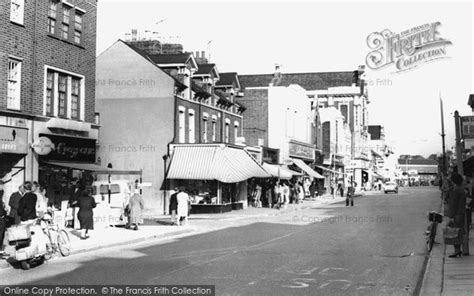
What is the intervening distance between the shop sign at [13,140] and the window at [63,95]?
2.18m

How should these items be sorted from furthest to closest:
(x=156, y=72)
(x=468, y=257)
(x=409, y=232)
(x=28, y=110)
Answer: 1. (x=156, y=72)
2. (x=28, y=110)
3. (x=409, y=232)
4. (x=468, y=257)

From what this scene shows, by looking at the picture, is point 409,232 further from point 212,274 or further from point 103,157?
point 103,157

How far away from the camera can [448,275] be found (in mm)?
10711

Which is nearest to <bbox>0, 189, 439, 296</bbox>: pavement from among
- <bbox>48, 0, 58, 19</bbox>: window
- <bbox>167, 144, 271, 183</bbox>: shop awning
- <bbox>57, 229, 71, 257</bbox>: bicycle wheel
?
<bbox>57, 229, 71, 257</bbox>: bicycle wheel

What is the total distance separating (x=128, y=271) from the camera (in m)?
11.9

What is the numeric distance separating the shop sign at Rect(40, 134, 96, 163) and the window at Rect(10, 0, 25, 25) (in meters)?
4.46

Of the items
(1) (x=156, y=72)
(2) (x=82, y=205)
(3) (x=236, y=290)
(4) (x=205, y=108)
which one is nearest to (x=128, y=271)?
(3) (x=236, y=290)

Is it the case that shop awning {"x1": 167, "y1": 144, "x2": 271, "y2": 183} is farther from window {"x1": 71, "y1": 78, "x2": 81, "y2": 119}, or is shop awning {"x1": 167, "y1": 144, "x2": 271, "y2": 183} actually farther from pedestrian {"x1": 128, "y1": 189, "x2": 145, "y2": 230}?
→ pedestrian {"x1": 128, "y1": 189, "x2": 145, "y2": 230}

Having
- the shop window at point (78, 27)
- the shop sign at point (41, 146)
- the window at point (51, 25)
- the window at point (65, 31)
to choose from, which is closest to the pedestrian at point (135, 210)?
the shop sign at point (41, 146)

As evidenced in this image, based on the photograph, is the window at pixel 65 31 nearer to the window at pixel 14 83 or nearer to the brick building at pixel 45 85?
the brick building at pixel 45 85

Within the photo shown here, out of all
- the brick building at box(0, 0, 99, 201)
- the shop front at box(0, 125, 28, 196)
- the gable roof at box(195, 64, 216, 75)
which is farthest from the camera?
the gable roof at box(195, 64, 216, 75)

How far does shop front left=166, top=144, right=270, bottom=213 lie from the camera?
33406 millimetres

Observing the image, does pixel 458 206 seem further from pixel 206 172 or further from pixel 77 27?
pixel 206 172

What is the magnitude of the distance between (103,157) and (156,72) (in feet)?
20.0
